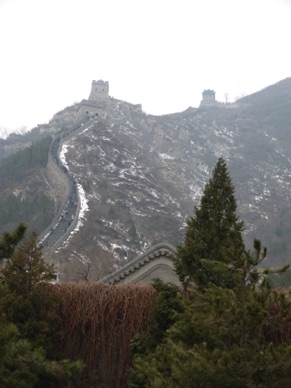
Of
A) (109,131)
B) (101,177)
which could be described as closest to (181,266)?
(101,177)

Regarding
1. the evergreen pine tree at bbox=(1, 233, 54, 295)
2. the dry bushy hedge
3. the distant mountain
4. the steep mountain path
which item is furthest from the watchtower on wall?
the evergreen pine tree at bbox=(1, 233, 54, 295)

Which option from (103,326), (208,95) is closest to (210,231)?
(103,326)

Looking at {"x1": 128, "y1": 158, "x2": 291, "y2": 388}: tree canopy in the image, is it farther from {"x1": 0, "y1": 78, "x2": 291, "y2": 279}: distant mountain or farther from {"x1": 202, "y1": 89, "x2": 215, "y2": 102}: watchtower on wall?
{"x1": 202, "y1": 89, "x2": 215, "y2": 102}: watchtower on wall

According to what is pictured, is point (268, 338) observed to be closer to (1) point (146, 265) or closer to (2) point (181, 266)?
(2) point (181, 266)

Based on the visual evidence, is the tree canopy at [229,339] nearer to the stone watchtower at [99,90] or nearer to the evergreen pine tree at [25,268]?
the evergreen pine tree at [25,268]

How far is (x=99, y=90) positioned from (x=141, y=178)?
4275 centimetres

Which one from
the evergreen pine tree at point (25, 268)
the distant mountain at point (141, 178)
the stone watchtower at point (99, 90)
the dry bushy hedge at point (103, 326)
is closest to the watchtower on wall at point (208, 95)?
the distant mountain at point (141, 178)

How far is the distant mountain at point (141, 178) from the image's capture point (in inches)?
1768

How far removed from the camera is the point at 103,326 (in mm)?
9492

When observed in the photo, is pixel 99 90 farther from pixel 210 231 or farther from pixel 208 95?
pixel 210 231

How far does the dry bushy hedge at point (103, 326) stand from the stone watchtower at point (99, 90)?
318ft

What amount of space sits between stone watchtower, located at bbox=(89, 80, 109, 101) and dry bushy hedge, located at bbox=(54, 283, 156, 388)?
97.0 meters

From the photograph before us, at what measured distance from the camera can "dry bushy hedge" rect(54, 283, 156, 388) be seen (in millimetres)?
9383

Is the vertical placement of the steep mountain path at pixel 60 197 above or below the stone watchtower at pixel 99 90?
below
